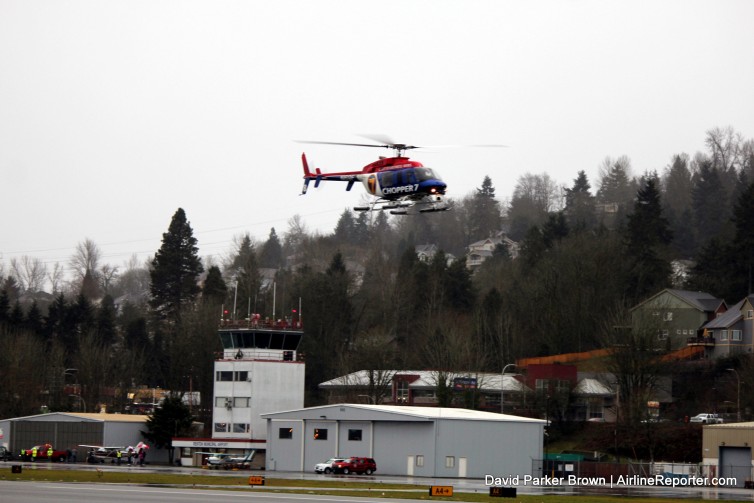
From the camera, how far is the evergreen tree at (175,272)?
162 metres

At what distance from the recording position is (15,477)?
61.2 meters

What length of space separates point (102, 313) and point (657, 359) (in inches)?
3315

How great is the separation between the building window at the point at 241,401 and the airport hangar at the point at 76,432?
8968 millimetres

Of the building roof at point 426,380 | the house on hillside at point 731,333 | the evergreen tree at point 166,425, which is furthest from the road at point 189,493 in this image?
the house on hillside at point 731,333

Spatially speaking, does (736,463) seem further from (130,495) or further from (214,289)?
(214,289)

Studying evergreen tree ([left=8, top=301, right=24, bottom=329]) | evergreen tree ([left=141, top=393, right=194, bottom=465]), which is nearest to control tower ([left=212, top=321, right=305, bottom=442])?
evergreen tree ([left=141, top=393, right=194, bottom=465])

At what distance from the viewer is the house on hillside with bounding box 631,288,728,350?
432ft

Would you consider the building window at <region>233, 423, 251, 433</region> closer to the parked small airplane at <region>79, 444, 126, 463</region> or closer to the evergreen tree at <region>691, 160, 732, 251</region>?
the parked small airplane at <region>79, 444, 126, 463</region>

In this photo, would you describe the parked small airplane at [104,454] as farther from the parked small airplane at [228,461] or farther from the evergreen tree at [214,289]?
the evergreen tree at [214,289]

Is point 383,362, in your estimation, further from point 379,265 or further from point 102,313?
point 102,313

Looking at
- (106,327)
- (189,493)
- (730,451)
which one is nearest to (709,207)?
(106,327)

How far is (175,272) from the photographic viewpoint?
6398 inches

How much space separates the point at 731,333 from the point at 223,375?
5812 cm

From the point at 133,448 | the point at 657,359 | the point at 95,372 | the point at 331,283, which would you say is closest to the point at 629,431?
the point at 657,359
